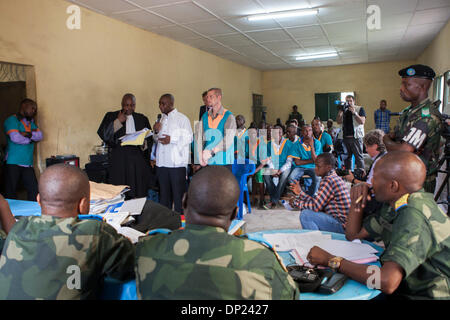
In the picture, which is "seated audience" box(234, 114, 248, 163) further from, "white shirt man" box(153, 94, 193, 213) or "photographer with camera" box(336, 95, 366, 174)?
"photographer with camera" box(336, 95, 366, 174)

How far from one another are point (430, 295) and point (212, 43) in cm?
742

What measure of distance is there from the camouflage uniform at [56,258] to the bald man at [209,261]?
18 centimetres

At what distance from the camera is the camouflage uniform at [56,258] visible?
1.14 meters

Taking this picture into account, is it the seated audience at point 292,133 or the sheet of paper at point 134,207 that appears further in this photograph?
the seated audience at point 292,133

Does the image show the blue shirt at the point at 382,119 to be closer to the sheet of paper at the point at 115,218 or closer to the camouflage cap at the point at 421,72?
the camouflage cap at the point at 421,72

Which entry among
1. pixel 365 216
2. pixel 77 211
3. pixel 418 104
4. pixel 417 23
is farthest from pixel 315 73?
pixel 77 211

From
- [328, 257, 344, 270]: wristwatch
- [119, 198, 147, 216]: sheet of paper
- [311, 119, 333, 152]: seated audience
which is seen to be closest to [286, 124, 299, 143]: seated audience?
[311, 119, 333, 152]: seated audience

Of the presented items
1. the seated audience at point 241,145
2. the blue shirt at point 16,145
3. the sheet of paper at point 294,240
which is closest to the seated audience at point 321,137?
the seated audience at point 241,145

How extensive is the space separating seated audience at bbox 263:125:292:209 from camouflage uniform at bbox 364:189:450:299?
388cm

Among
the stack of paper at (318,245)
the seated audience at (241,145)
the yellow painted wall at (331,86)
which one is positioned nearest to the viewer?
the stack of paper at (318,245)

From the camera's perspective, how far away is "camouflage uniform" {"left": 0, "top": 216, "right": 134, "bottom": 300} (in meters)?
1.14

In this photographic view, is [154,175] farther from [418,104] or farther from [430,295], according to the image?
[430,295]

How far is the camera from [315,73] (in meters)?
12.9

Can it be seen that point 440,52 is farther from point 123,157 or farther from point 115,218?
point 115,218
